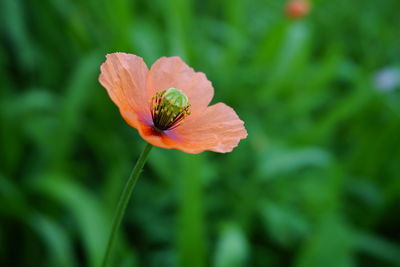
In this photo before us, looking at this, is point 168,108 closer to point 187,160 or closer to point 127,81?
point 127,81

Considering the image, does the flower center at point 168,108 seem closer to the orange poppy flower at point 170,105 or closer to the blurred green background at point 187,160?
the orange poppy flower at point 170,105

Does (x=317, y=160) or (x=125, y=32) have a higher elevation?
(x=125, y=32)

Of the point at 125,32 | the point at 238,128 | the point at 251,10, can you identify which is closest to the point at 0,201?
the point at 125,32

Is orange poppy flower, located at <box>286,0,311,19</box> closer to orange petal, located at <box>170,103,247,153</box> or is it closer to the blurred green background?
the blurred green background

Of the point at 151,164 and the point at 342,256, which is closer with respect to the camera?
the point at 342,256

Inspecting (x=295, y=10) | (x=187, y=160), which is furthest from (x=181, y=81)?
(x=295, y=10)

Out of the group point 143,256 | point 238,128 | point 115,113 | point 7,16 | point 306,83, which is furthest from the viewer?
point 306,83

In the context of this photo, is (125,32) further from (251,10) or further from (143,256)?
A: (251,10)
